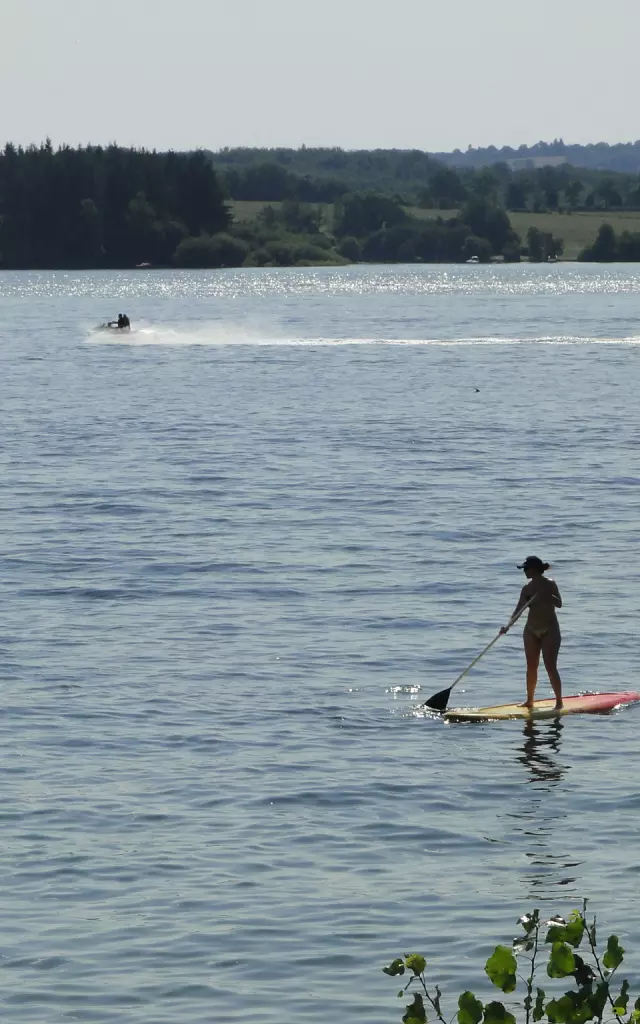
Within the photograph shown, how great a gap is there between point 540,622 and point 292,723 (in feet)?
12.0

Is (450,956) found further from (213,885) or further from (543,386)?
(543,386)

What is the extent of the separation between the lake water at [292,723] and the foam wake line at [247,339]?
183ft

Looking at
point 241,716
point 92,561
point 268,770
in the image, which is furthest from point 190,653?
point 92,561

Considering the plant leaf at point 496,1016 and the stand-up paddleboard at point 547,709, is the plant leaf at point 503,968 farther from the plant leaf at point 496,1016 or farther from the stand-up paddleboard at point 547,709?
the stand-up paddleboard at point 547,709

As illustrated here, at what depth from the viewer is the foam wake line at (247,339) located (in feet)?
388

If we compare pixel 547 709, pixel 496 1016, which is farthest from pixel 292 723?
pixel 496 1016

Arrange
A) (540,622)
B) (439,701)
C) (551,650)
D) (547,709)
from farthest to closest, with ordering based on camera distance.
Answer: (551,650) → (540,622) → (547,709) → (439,701)

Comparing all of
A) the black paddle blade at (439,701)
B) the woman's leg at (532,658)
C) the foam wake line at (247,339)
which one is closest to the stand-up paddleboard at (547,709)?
the black paddle blade at (439,701)

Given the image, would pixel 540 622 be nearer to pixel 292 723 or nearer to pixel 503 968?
pixel 292 723

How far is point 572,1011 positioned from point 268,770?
12157mm

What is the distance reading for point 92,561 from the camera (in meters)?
37.4

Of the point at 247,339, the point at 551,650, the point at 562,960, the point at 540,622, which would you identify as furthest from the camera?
the point at 247,339

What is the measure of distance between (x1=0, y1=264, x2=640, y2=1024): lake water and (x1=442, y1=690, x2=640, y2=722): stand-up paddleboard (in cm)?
23

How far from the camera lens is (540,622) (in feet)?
81.6
